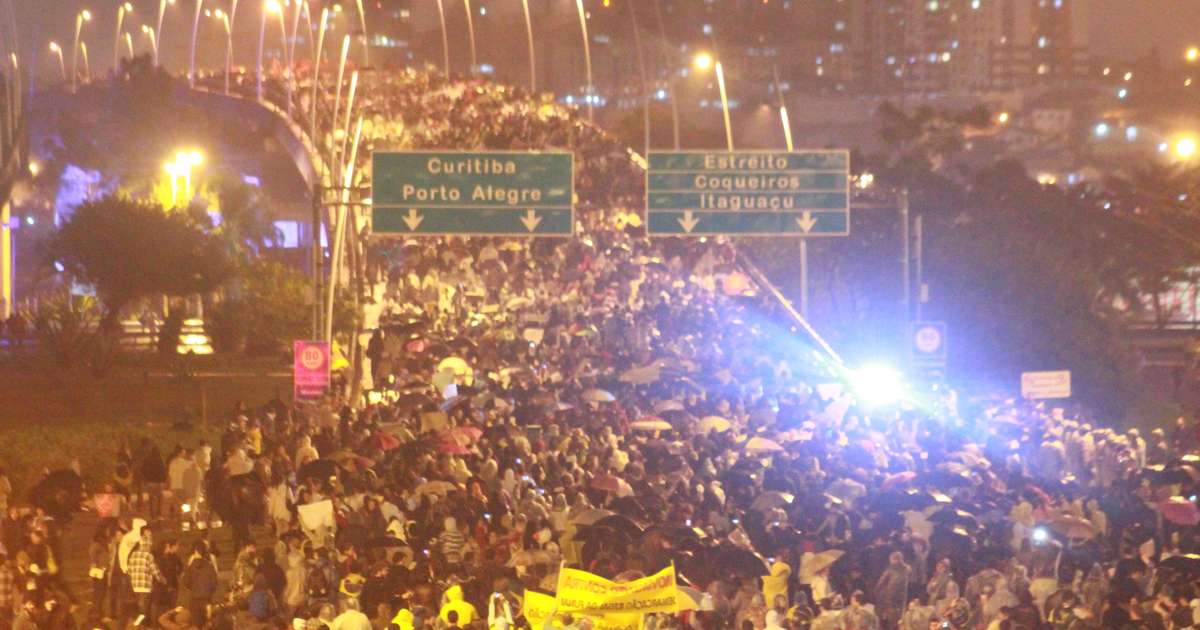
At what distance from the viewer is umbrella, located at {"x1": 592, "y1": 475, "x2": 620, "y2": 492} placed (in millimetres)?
19188

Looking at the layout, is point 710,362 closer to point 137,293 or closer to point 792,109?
point 137,293

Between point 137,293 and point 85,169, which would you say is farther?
point 85,169

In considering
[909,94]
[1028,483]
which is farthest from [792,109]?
[1028,483]

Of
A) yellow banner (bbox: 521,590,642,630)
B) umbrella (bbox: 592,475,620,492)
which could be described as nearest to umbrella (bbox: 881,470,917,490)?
umbrella (bbox: 592,475,620,492)

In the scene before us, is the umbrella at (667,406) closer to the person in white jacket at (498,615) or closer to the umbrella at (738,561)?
the umbrella at (738,561)

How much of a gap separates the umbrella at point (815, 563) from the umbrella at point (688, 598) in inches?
60.8

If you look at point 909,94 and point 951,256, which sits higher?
point 909,94

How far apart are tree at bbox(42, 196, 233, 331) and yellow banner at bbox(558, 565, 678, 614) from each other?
28790 mm

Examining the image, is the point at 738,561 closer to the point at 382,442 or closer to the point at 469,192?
the point at 382,442

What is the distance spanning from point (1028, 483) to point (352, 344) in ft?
65.8

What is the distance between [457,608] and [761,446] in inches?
349

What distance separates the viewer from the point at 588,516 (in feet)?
55.9

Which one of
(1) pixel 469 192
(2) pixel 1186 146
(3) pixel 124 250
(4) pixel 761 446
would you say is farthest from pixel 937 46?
(4) pixel 761 446

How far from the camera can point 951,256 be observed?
51.3 m
